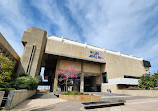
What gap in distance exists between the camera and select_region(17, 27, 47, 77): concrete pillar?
2031 centimetres

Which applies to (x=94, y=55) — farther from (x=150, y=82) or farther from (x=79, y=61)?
(x=150, y=82)

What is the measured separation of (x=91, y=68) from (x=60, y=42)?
15.3 metres

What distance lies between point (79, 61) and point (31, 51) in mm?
16227

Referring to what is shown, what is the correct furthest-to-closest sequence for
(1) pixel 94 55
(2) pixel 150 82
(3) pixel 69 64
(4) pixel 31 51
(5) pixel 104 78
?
(5) pixel 104 78 → (1) pixel 94 55 → (3) pixel 69 64 → (2) pixel 150 82 → (4) pixel 31 51

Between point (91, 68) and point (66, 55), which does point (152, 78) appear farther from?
point (66, 55)

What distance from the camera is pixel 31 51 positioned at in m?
21.6

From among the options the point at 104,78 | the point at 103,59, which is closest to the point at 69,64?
the point at 103,59

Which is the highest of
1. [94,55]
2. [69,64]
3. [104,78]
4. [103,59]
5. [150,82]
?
[94,55]

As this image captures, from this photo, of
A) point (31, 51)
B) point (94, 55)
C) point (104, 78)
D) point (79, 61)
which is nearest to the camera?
point (31, 51)

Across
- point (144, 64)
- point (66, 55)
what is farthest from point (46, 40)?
point (144, 64)

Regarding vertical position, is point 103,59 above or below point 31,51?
above

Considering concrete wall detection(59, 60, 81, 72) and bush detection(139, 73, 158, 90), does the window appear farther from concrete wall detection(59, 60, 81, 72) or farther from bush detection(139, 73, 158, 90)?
bush detection(139, 73, 158, 90)

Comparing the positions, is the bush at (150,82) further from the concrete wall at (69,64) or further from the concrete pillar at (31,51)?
the concrete pillar at (31,51)

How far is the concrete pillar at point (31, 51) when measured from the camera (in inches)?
800
